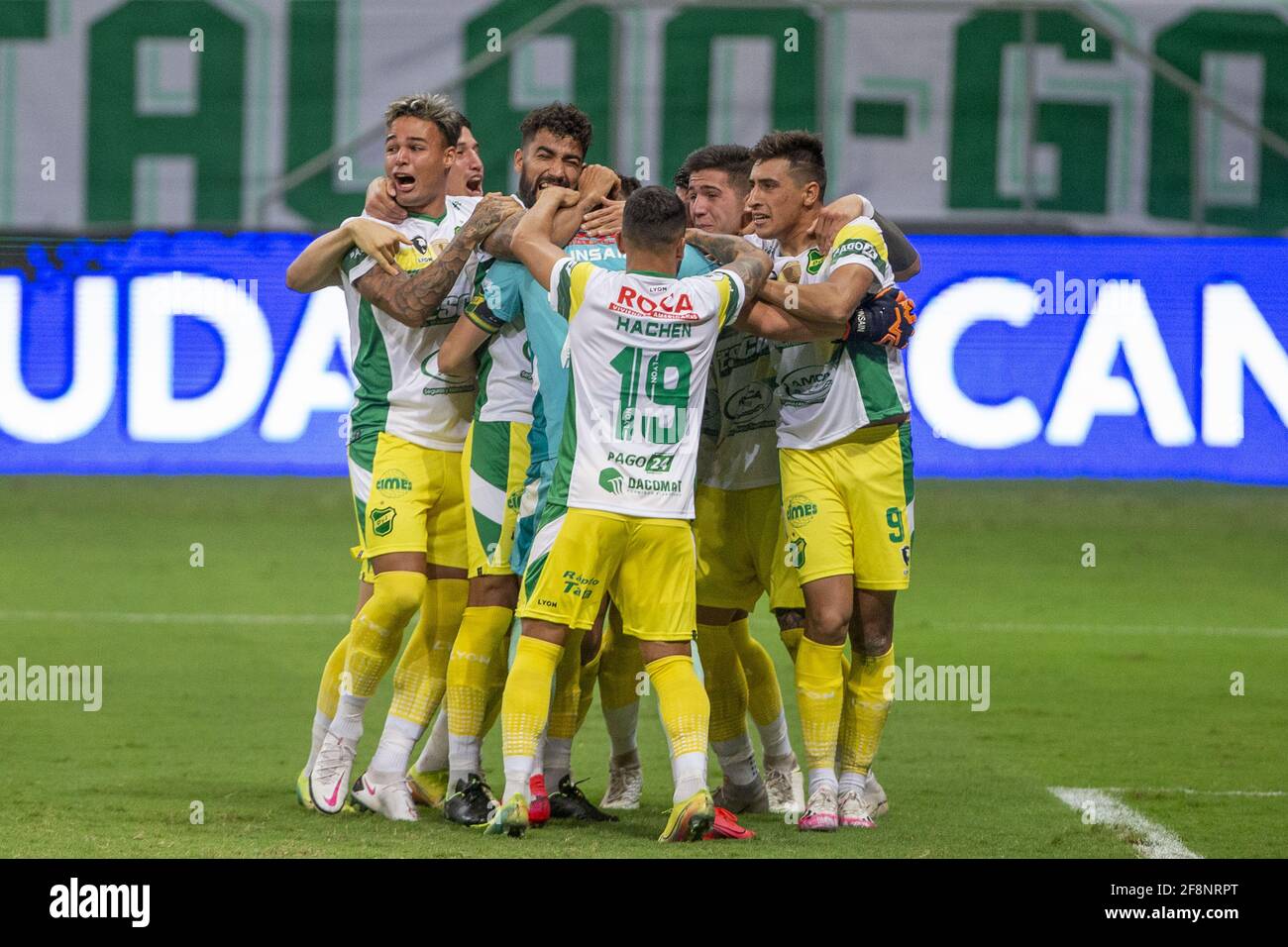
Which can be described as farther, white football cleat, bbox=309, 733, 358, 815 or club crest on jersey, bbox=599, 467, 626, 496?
white football cleat, bbox=309, 733, 358, 815

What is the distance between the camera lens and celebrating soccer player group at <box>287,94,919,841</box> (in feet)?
17.2

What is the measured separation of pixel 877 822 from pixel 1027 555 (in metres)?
7.09

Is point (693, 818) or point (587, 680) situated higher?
point (587, 680)

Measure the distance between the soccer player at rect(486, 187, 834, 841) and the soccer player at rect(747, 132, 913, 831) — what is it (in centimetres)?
59

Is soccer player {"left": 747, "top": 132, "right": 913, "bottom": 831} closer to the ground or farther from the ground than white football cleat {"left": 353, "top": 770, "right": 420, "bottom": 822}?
farther from the ground

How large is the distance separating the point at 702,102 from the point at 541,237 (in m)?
8.95

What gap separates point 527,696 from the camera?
5.23m

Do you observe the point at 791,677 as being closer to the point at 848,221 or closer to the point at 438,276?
the point at 848,221

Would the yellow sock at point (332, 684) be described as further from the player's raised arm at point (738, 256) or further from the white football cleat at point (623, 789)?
the player's raised arm at point (738, 256)

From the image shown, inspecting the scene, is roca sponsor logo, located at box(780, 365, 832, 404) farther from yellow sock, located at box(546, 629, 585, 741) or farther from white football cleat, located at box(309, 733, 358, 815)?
white football cleat, located at box(309, 733, 358, 815)

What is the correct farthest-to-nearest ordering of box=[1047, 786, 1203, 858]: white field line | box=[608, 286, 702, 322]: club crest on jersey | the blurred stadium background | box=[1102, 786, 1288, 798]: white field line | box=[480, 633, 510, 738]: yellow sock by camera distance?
the blurred stadium background
box=[1102, 786, 1288, 798]: white field line
box=[480, 633, 510, 738]: yellow sock
box=[1047, 786, 1203, 858]: white field line
box=[608, 286, 702, 322]: club crest on jersey

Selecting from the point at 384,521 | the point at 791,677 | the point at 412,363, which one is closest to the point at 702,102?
the point at 791,677

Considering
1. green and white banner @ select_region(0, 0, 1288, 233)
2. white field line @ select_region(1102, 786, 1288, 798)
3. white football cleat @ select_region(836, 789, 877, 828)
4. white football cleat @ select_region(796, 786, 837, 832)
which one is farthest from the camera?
green and white banner @ select_region(0, 0, 1288, 233)

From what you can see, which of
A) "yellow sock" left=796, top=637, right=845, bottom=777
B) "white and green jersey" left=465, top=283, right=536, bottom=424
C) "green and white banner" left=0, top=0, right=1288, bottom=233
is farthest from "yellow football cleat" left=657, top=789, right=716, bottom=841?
"green and white banner" left=0, top=0, right=1288, bottom=233
